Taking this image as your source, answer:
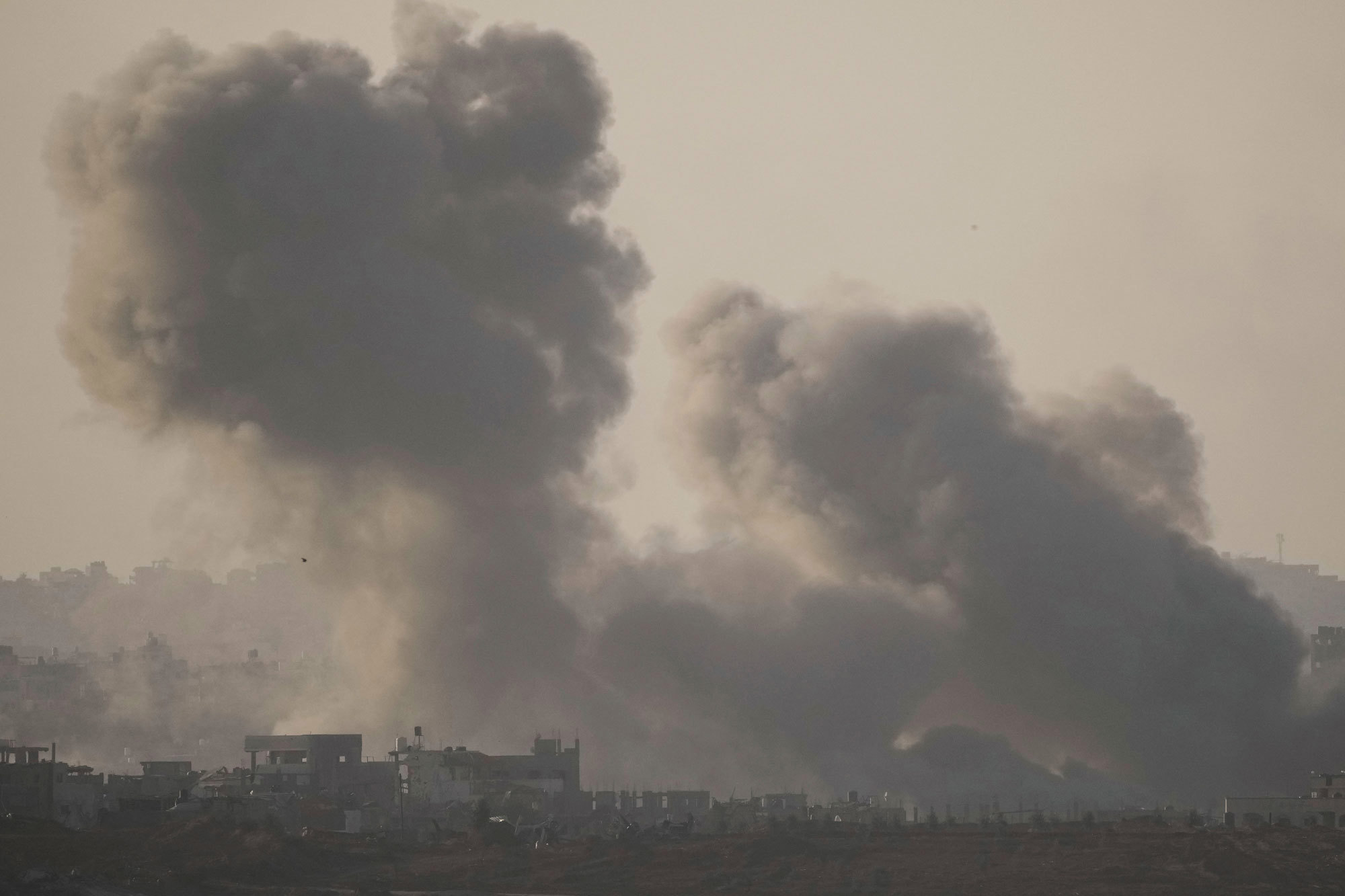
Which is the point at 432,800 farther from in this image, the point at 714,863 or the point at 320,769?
the point at 714,863

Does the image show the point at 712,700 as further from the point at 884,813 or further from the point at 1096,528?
the point at 1096,528

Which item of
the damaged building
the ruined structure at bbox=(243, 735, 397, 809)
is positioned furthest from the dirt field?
the ruined structure at bbox=(243, 735, 397, 809)

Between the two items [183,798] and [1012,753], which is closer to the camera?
[183,798]

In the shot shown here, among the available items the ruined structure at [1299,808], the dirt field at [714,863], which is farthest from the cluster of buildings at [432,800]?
the dirt field at [714,863]

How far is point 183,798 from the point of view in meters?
98.7

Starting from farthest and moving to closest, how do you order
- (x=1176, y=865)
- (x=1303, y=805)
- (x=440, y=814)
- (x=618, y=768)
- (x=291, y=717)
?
(x=291, y=717) < (x=618, y=768) < (x=440, y=814) < (x=1303, y=805) < (x=1176, y=865)

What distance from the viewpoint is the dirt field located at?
74.7 meters

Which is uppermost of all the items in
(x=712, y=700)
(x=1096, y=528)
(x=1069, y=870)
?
(x=1096, y=528)

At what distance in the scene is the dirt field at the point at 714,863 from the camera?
245 feet

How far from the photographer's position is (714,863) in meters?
80.8

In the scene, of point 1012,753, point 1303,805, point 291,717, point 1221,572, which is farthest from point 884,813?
point 291,717

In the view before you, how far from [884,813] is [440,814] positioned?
2066cm

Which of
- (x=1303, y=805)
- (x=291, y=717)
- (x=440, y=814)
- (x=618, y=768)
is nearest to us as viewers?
(x=1303, y=805)

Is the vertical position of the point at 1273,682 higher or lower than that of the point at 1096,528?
lower
